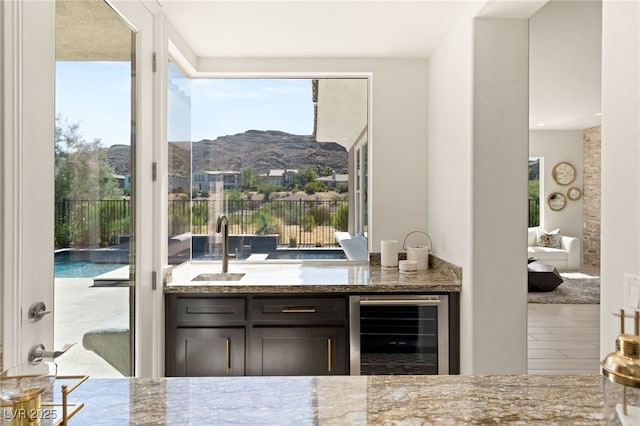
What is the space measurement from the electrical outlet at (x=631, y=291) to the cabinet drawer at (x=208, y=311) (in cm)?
202

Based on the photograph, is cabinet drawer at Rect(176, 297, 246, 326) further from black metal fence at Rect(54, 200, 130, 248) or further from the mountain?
the mountain

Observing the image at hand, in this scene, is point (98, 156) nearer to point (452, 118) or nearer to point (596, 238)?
point (452, 118)

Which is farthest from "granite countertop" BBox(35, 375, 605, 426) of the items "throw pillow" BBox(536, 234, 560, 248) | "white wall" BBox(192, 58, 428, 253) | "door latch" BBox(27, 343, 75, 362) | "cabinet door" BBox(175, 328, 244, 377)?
"throw pillow" BBox(536, 234, 560, 248)

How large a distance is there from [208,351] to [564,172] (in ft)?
29.4

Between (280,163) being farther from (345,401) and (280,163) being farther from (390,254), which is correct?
(345,401)

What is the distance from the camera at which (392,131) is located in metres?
3.59

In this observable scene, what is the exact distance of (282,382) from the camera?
1.10 metres

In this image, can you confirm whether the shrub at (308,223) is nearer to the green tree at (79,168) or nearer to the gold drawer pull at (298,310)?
the gold drawer pull at (298,310)

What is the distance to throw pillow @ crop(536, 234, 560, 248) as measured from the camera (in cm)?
886

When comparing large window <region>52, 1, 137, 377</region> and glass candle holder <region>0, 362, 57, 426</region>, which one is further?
large window <region>52, 1, 137, 377</region>

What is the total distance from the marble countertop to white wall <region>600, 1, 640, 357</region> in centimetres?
130

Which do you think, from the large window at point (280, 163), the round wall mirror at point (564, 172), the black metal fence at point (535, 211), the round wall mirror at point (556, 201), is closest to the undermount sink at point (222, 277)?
the large window at point (280, 163)

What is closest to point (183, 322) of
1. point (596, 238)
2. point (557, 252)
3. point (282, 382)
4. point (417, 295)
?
point (417, 295)

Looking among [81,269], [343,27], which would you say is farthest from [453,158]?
[81,269]
